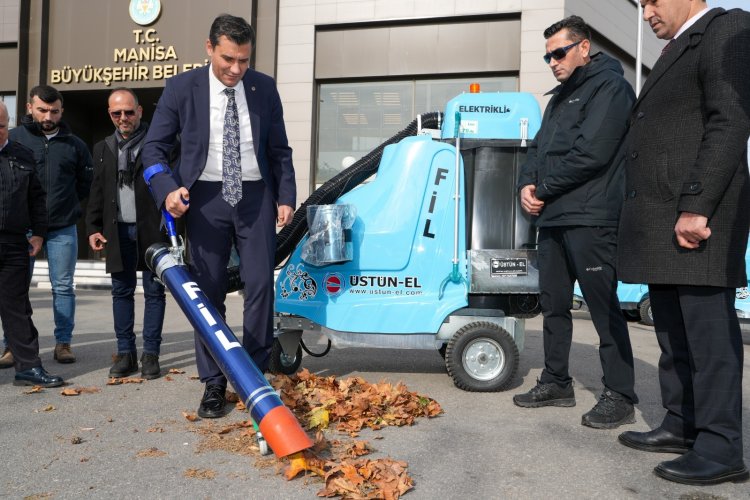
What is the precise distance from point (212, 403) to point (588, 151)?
248 cm

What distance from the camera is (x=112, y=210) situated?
15.5 ft

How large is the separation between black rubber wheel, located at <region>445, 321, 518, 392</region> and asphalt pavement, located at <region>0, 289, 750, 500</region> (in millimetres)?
81

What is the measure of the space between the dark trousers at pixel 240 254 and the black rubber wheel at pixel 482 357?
4.25 ft

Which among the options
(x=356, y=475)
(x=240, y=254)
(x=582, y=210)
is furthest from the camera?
(x=240, y=254)

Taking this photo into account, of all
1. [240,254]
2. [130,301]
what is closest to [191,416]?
[240,254]

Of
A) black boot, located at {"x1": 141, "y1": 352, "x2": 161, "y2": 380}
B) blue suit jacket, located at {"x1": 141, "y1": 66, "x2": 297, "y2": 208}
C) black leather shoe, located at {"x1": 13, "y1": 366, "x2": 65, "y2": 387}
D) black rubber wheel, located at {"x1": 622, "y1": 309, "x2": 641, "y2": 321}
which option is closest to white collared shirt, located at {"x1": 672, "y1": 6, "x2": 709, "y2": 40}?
blue suit jacket, located at {"x1": 141, "y1": 66, "x2": 297, "y2": 208}

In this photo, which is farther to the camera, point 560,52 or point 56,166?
point 56,166

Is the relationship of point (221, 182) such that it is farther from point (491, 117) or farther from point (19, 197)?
point (491, 117)

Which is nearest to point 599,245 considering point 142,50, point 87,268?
point 87,268

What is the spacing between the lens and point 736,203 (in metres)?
2.72

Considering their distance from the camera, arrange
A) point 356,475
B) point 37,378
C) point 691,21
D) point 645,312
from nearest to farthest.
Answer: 1. point 356,475
2. point 691,21
3. point 37,378
4. point 645,312

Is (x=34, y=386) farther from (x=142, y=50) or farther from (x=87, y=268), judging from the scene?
(x=142, y=50)

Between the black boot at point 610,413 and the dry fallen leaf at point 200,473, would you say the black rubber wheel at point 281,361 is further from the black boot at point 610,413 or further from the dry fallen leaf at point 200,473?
the black boot at point 610,413

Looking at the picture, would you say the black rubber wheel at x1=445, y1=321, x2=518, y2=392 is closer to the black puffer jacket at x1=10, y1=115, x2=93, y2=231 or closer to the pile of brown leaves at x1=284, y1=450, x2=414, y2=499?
the pile of brown leaves at x1=284, y1=450, x2=414, y2=499
